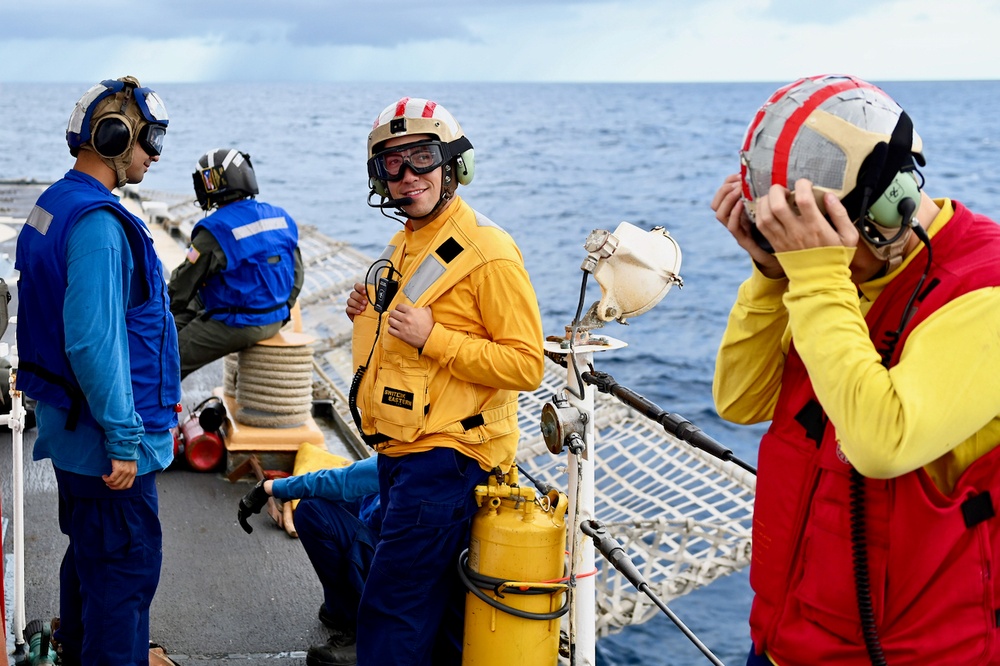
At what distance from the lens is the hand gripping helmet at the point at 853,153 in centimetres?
170

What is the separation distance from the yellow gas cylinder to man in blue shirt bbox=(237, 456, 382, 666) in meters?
0.67

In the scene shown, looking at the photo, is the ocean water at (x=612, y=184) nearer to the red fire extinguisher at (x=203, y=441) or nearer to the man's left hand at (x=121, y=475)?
the red fire extinguisher at (x=203, y=441)

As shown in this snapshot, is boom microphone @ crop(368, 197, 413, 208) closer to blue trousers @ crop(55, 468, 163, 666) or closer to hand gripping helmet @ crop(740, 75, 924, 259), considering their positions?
blue trousers @ crop(55, 468, 163, 666)

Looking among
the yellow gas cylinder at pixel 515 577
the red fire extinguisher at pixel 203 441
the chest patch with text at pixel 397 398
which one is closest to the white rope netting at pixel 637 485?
the yellow gas cylinder at pixel 515 577

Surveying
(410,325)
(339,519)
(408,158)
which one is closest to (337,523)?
(339,519)

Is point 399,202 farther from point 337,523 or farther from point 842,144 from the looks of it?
point 842,144

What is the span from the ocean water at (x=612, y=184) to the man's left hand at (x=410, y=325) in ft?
23.4

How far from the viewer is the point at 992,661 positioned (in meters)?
1.71

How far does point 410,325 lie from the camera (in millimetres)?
3070

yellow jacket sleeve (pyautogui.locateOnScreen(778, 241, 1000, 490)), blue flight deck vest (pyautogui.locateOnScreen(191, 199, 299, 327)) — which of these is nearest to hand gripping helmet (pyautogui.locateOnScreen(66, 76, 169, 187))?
yellow jacket sleeve (pyautogui.locateOnScreen(778, 241, 1000, 490))

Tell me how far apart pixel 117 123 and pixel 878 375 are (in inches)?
96.2

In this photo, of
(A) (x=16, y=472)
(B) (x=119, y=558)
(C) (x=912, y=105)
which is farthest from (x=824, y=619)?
(C) (x=912, y=105)

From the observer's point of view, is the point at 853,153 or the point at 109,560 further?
Result: the point at 109,560

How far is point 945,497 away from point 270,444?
459 cm
